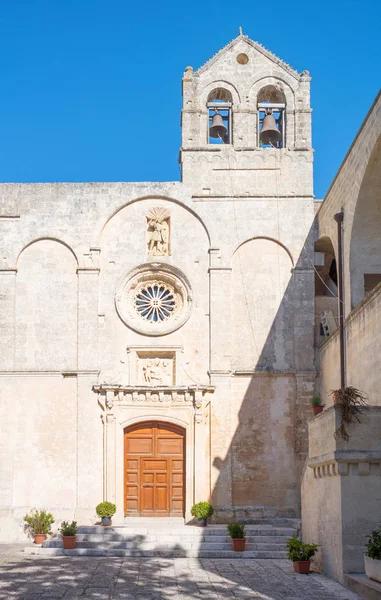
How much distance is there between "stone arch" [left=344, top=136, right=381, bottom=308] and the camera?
18.1 meters

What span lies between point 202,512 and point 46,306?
237 inches

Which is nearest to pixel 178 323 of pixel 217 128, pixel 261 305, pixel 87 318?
pixel 261 305

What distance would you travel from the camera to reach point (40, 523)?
19.4 meters

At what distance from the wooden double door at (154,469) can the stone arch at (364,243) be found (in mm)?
5478

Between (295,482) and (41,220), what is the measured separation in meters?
8.56

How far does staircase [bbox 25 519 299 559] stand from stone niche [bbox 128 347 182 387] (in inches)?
133

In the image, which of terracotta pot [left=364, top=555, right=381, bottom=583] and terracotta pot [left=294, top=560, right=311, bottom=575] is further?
terracotta pot [left=294, top=560, right=311, bottom=575]

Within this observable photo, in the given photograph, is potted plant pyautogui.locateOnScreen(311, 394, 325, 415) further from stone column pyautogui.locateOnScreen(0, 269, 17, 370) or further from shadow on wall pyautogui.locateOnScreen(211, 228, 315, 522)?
stone column pyautogui.locateOnScreen(0, 269, 17, 370)

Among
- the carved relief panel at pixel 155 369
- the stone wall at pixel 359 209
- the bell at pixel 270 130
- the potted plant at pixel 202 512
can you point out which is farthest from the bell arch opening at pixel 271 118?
the potted plant at pixel 202 512

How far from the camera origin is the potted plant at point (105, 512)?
64.1ft

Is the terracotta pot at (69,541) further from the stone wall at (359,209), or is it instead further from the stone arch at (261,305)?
the stone wall at (359,209)

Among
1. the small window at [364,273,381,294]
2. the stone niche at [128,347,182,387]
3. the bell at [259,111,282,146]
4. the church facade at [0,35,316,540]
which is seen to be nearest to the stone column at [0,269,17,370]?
the church facade at [0,35,316,540]

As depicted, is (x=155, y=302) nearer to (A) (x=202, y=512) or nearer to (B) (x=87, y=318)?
(B) (x=87, y=318)

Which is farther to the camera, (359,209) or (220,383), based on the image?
(220,383)
